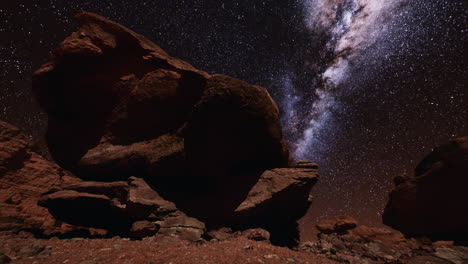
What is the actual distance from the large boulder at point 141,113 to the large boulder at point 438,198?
11.6 metres

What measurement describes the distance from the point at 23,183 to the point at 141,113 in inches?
190

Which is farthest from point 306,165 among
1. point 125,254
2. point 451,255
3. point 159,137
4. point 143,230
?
point 125,254

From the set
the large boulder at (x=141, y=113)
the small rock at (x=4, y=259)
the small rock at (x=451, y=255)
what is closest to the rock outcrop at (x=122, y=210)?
the large boulder at (x=141, y=113)

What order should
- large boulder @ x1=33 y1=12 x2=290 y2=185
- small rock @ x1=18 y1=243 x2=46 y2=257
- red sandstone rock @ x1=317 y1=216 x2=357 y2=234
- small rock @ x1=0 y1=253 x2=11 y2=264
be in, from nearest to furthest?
small rock @ x1=0 y1=253 x2=11 y2=264
small rock @ x1=18 y1=243 x2=46 y2=257
large boulder @ x1=33 y1=12 x2=290 y2=185
red sandstone rock @ x1=317 y1=216 x2=357 y2=234

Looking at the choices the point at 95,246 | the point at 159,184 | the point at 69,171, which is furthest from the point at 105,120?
the point at 95,246

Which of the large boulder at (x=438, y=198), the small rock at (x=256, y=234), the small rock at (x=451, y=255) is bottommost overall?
the small rock at (x=256, y=234)

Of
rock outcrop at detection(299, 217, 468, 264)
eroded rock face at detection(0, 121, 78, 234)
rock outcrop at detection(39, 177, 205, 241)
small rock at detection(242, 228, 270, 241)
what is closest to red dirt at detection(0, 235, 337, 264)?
eroded rock face at detection(0, 121, 78, 234)

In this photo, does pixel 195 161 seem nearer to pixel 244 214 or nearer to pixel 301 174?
pixel 244 214

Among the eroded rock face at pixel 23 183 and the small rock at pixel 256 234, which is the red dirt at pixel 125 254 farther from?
the small rock at pixel 256 234

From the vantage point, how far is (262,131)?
8.61 m

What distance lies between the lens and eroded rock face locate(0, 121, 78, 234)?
6203 millimetres

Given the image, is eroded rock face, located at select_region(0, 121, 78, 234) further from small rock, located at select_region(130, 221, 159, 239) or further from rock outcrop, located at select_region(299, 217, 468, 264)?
rock outcrop, located at select_region(299, 217, 468, 264)

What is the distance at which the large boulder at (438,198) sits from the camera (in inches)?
488

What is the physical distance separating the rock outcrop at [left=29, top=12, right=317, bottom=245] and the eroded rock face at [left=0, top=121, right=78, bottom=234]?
54 cm
